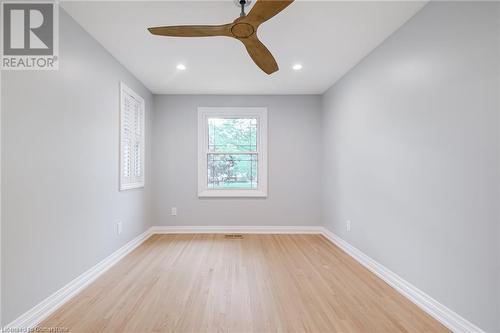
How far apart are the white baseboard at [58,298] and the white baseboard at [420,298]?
2868 mm

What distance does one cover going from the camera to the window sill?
4.41 metres

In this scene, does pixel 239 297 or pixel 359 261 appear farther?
pixel 359 261

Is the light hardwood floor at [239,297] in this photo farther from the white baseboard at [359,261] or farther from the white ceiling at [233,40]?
the white ceiling at [233,40]

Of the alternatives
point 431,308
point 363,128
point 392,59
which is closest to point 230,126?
point 363,128

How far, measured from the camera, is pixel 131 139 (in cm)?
357

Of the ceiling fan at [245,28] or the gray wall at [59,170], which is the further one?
the gray wall at [59,170]

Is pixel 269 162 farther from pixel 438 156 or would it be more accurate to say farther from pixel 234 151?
pixel 438 156

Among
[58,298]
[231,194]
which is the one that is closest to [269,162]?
[231,194]

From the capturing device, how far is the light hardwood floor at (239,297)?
1.79m

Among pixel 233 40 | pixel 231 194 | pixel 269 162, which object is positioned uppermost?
pixel 233 40

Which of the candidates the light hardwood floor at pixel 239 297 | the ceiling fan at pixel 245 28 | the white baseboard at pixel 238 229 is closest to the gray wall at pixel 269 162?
the white baseboard at pixel 238 229

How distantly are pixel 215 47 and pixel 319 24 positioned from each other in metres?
1.08

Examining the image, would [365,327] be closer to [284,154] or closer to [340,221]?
[340,221]

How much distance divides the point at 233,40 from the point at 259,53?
61cm
